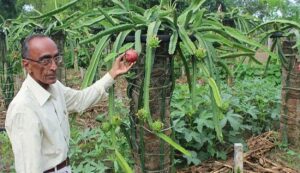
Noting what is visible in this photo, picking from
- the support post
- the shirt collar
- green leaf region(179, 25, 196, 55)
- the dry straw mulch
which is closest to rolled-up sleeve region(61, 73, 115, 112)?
the shirt collar

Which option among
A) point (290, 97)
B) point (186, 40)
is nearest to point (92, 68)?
point (186, 40)

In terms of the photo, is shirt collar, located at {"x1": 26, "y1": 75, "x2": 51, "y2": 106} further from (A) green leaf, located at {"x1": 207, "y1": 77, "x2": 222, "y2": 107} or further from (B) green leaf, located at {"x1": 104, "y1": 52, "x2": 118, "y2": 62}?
(A) green leaf, located at {"x1": 207, "y1": 77, "x2": 222, "y2": 107}

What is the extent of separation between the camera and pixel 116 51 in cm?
203

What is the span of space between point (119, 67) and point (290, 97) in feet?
6.44

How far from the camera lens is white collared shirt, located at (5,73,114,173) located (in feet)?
5.69

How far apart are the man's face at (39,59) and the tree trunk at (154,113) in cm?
49

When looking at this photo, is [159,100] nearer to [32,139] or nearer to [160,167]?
[160,167]

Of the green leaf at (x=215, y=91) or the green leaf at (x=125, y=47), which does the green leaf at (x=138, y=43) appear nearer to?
the green leaf at (x=125, y=47)

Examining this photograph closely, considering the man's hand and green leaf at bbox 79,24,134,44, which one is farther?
the man's hand

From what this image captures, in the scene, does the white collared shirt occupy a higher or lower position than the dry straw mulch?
higher

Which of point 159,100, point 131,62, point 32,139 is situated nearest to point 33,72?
point 32,139

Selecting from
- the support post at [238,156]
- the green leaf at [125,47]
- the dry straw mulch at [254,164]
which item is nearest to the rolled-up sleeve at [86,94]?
the green leaf at [125,47]

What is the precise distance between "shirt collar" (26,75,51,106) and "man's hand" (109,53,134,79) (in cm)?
39

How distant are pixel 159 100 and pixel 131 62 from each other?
0.95 feet
